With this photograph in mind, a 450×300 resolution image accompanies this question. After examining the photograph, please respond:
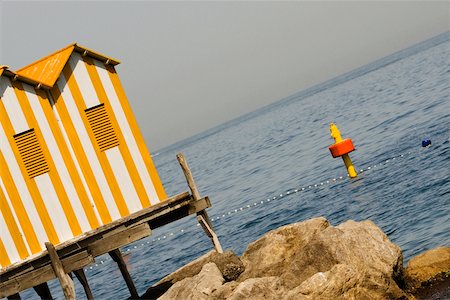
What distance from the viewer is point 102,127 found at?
2083 centimetres

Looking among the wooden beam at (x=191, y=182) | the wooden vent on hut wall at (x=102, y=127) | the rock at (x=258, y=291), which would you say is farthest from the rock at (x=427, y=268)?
the wooden vent on hut wall at (x=102, y=127)

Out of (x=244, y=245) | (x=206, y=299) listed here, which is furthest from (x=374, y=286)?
(x=244, y=245)

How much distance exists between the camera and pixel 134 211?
68.2 feet

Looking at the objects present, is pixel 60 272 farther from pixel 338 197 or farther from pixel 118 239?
pixel 338 197

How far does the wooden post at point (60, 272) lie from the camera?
19833mm

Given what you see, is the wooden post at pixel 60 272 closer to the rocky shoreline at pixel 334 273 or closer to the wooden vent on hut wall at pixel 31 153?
the wooden vent on hut wall at pixel 31 153

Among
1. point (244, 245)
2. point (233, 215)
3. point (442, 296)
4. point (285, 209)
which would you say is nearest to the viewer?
point (442, 296)

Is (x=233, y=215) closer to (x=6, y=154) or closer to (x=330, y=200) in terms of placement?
(x=330, y=200)

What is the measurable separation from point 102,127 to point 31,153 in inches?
77.7

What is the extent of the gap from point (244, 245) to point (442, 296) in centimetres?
1526

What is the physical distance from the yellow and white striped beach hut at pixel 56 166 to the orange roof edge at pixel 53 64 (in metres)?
0.03

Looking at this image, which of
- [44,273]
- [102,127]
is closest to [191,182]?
[102,127]

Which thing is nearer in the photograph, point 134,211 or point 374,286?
point 374,286

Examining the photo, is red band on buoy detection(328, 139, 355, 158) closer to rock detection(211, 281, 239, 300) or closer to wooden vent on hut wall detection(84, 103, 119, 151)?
wooden vent on hut wall detection(84, 103, 119, 151)
